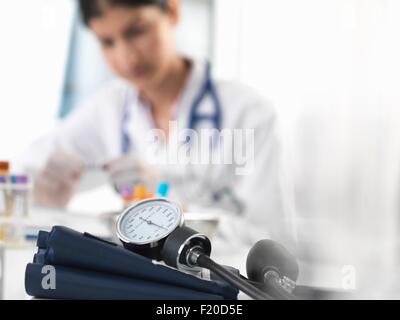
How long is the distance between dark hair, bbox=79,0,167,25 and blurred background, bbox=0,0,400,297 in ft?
0.11

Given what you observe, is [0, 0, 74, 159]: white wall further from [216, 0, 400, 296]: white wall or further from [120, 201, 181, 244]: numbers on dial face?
[120, 201, 181, 244]: numbers on dial face

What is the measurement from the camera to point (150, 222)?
0.51 metres

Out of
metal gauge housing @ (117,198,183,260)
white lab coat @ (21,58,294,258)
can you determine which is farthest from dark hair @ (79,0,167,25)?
metal gauge housing @ (117,198,183,260)

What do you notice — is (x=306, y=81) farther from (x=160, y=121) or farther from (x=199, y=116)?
(x=160, y=121)

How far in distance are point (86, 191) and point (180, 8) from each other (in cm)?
72

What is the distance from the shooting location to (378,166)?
2.16 metres

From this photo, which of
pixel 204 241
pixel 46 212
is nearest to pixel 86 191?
pixel 46 212

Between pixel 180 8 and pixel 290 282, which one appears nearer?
pixel 290 282

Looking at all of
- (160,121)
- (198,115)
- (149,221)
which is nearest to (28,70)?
(160,121)

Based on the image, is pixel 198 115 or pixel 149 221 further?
pixel 198 115

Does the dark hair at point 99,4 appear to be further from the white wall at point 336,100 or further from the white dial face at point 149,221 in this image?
the white dial face at point 149,221

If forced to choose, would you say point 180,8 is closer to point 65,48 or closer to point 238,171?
point 65,48
